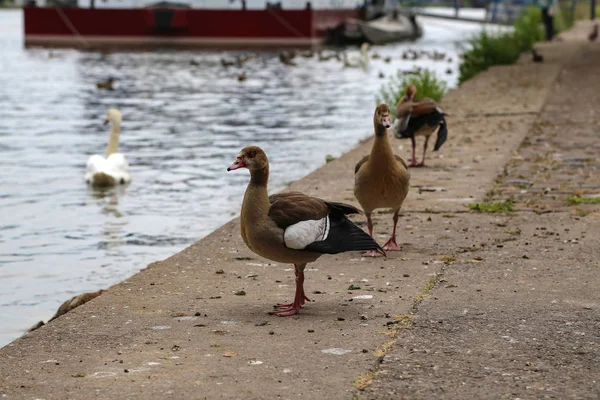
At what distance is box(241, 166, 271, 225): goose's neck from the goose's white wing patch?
0.58 feet

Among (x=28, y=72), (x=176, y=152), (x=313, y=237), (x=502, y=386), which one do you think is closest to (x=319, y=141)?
(x=176, y=152)

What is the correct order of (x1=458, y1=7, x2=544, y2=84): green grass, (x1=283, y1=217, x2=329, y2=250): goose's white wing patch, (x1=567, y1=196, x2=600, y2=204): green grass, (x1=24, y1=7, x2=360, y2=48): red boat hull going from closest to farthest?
(x1=283, y1=217, x2=329, y2=250): goose's white wing patch → (x1=567, y1=196, x2=600, y2=204): green grass → (x1=458, y1=7, x2=544, y2=84): green grass → (x1=24, y1=7, x2=360, y2=48): red boat hull

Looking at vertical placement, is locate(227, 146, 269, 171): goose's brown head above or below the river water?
above

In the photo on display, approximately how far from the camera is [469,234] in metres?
8.80

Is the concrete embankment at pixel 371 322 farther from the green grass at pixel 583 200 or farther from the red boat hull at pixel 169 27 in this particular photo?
the red boat hull at pixel 169 27

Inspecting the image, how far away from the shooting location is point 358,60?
40.0m

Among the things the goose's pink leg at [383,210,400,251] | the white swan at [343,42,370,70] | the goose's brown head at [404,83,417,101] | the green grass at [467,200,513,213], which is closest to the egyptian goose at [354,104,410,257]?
the goose's pink leg at [383,210,400,251]

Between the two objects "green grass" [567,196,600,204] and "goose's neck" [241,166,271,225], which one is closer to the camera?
"goose's neck" [241,166,271,225]

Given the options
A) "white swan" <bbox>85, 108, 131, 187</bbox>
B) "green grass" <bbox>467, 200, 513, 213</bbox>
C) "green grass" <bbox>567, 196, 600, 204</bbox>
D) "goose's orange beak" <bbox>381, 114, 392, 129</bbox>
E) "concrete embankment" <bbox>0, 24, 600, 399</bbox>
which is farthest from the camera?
"white swan" <bbox>85, 108, 131, 187</bbox>

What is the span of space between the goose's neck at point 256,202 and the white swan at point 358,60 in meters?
33.0

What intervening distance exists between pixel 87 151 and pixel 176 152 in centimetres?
151

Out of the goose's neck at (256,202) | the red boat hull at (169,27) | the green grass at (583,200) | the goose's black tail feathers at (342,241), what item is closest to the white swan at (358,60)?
the red boat hull at (169,27)

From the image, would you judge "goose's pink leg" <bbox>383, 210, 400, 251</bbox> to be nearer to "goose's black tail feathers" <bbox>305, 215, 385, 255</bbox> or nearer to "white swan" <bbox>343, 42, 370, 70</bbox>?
"goose's black tail feathers" <bbox>305, 215, 385, 255</bbox>

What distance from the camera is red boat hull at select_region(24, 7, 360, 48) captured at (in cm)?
5941
